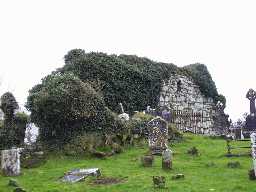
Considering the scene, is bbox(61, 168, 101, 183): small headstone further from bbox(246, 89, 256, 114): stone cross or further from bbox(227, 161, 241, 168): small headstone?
bbox(246, 89, 256, 114): stone cross

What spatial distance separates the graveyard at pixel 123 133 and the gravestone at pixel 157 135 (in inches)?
1.9

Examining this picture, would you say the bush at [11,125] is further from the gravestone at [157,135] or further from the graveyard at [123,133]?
the gravestone at [157,135]

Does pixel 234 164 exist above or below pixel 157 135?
below

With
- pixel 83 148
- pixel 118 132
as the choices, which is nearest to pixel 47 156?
pixel 83 148

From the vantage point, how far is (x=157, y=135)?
23594mm

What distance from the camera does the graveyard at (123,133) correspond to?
1648cm

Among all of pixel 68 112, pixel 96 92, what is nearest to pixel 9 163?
pixel 68 112

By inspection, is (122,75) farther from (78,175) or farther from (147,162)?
(78,175)

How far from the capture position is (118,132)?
2552 cm

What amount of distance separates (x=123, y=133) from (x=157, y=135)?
259cm

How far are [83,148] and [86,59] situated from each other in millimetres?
10473

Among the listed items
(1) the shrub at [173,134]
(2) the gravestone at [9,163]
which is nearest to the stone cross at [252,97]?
(1) the shrub at [173,134]

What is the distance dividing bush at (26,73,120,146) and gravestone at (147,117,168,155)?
2.69m

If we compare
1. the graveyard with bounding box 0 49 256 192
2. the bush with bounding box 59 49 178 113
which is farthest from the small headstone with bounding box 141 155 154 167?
the bush with bounding box 59 49 178 113
